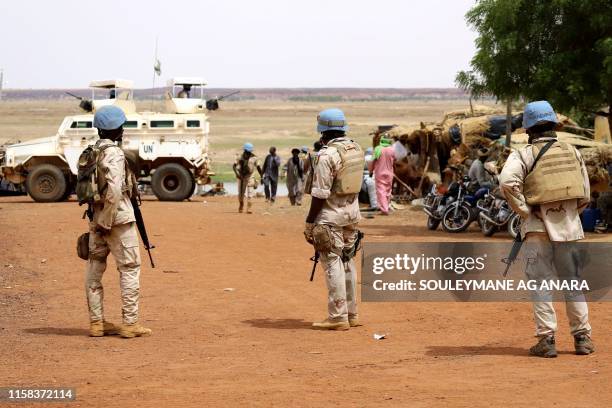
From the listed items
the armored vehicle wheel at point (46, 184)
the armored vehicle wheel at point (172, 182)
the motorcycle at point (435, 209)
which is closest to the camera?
the motorcycle at point (435, 209)

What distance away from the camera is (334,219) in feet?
34.4

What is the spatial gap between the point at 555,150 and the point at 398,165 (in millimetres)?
22068

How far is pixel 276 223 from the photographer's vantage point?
24594 millimetres

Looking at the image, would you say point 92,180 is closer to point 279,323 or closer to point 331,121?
point 331,121

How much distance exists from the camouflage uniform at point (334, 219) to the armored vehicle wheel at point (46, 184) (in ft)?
73.5

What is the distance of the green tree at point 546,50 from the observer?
20.9 meters

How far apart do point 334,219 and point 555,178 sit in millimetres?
2222

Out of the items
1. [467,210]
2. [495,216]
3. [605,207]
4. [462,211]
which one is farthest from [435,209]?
[605,207]

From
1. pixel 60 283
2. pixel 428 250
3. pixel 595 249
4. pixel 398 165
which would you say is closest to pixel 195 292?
pixel 60 283

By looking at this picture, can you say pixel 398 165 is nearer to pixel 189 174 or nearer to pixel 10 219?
pixel 189 174

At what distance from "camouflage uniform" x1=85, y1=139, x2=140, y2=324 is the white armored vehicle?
21.7 m

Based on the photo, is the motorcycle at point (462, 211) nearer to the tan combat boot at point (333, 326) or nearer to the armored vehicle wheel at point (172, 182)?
the tan combat boot at point (333, 326)

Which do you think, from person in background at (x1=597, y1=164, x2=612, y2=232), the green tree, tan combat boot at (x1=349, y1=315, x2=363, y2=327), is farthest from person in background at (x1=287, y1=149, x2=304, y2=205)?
tan combat boot at (x1=349, y1=315, x2=363, y2=327)

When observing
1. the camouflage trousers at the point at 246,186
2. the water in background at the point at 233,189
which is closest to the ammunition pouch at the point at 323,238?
the camouflage trousers at the point at 246,186
